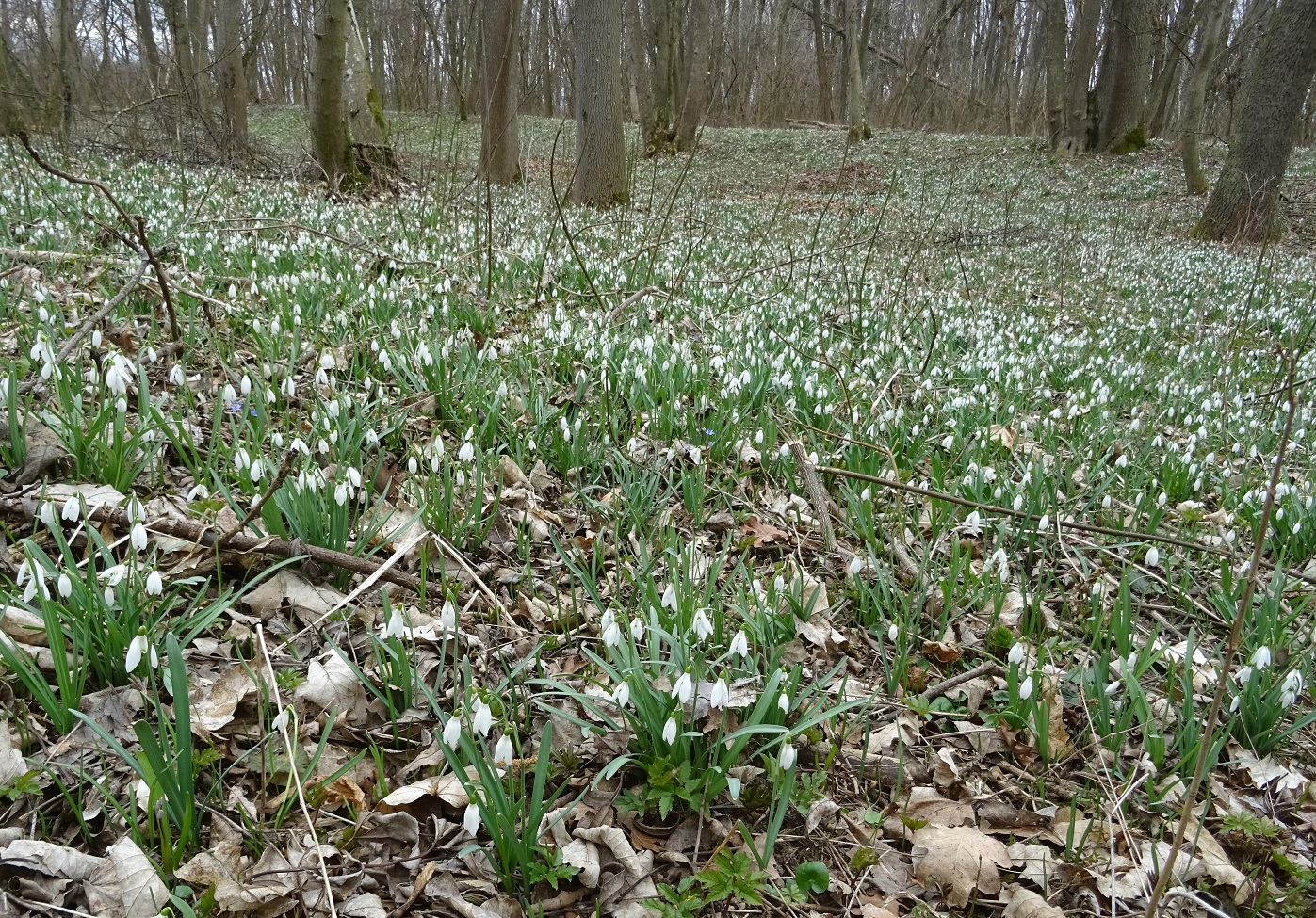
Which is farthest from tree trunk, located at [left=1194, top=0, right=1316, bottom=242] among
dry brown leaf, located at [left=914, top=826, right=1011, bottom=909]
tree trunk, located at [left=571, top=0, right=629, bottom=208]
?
dry brown leaf, located at [left=914, top=826, right=1011, bottom=909]

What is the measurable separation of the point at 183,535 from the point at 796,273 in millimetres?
6844

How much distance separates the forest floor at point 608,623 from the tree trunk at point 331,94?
5178mm

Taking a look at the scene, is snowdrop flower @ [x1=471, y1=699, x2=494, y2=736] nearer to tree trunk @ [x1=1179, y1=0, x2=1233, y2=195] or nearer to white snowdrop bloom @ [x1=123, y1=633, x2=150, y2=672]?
white snowdrop bloom @ [x1=123, y1=633, x2=150, y2=672]

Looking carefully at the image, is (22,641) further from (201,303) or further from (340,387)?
(201,303)

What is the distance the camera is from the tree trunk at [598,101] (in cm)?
1073

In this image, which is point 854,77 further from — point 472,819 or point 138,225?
point 472,819

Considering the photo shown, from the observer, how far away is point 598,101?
11.0 m

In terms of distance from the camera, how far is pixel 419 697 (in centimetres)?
207

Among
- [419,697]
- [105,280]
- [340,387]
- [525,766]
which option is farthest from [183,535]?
[105,280]

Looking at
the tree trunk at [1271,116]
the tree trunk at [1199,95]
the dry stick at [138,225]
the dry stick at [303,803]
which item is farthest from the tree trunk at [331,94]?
the tree trunk at [1199,95]

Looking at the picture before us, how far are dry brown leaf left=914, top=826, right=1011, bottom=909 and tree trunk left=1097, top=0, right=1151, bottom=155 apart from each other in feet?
74.8

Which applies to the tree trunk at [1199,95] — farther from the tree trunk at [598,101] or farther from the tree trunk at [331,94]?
the tree trunk at [331,94]

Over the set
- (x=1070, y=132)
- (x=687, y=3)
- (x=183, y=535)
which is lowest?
(x=183, y=535)

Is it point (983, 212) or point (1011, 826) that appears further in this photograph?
point (983, 212)
